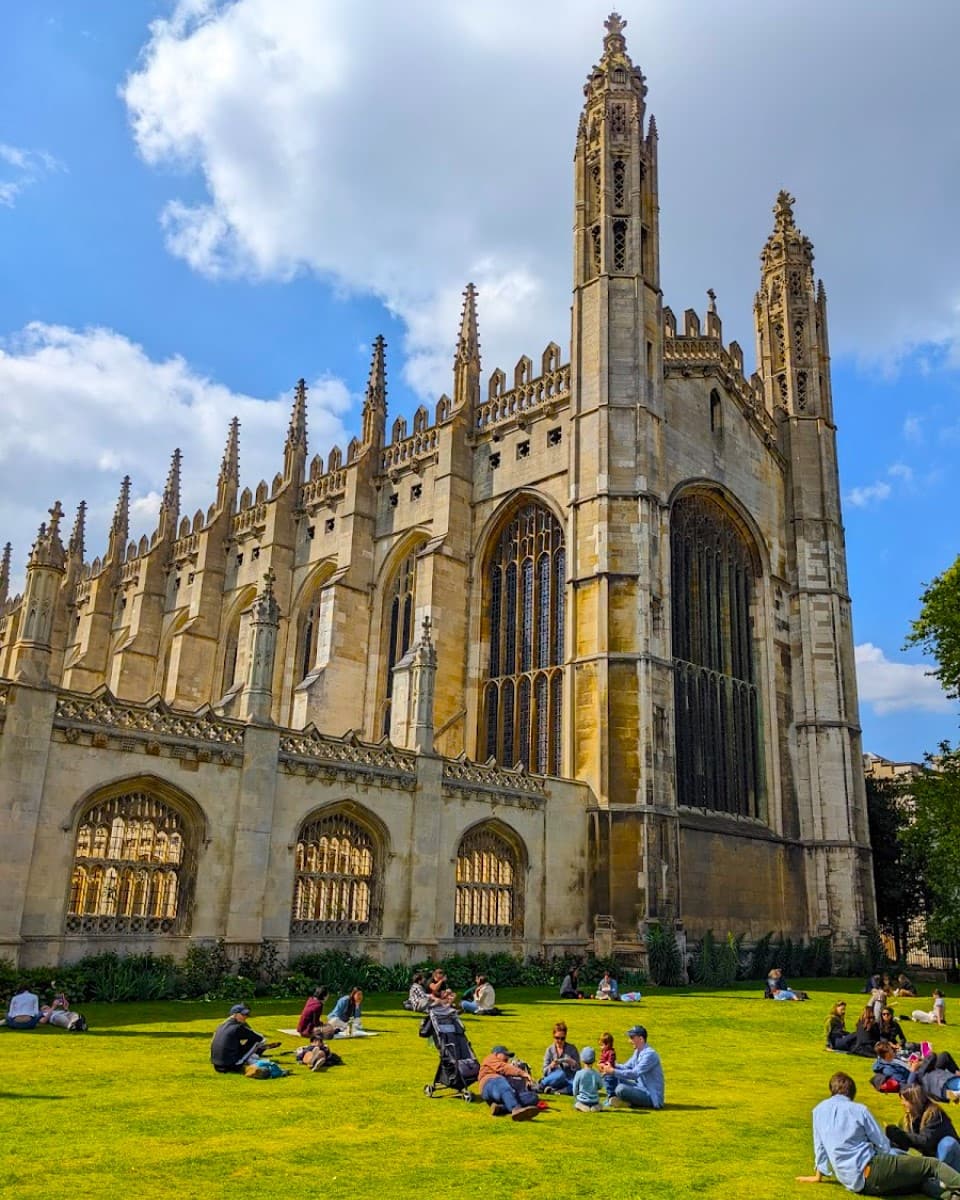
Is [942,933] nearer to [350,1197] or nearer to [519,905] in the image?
[519,905]

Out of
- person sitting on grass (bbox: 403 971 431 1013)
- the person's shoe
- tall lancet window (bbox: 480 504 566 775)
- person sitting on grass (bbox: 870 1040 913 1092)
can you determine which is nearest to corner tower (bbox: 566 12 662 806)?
tall lancet window (bbox: 480 504 566 775)

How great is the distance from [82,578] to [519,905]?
1570 inches

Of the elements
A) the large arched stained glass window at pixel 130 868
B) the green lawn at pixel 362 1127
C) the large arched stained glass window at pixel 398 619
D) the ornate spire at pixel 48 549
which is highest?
the large arched stained glass window at pixel 398 619

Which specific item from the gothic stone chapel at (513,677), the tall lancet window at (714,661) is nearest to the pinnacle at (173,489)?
the gothic stone chapel at (513,677)

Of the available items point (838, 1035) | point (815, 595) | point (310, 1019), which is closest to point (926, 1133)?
point (310, 1019)

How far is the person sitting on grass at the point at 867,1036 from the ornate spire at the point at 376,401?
28725mm

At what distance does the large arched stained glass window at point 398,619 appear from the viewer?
35625mm

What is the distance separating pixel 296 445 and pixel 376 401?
456cm

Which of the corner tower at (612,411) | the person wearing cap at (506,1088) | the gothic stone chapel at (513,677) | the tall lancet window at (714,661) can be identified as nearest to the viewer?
the person wearing cap at (506,1088)

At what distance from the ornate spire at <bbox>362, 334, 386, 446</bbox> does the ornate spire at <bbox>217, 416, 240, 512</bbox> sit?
29.4 ft

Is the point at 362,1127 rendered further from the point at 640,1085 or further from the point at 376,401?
the point at 376,401

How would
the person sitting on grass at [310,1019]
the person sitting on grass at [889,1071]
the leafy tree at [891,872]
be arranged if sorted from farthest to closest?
1. the leafy tree at [891,872]
2. the person sitting on grass at [310,1019]
3. the person sitting on grass at [889,1071]

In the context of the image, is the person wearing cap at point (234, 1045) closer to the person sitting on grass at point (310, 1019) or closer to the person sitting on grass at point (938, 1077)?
the person sitting on grass at point (310, 1019)

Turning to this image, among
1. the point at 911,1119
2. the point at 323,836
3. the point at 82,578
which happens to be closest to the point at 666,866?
the point at 323,836
